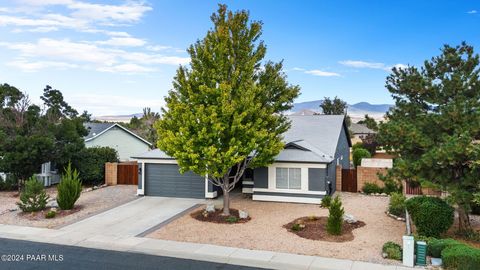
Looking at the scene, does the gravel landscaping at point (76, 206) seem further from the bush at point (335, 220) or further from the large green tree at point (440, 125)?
the large green tree at point (440, 125)

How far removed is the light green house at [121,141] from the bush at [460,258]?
3013cm

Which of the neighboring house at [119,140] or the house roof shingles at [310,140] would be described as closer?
the house roof shingles at [310,140]

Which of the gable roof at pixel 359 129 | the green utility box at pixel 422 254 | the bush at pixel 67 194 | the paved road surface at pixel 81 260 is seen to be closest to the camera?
the paved road surface at pixel 81 260

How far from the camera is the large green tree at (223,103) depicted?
16141 millimetres

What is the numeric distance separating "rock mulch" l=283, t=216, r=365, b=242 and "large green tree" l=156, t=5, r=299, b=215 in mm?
3558

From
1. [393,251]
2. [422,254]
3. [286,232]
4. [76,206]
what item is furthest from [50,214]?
[422,254]

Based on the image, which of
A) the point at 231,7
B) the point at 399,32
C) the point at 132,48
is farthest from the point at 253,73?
the point at 399,32

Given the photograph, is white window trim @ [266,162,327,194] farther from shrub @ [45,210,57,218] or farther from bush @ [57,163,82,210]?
shrub @ [45,210,57,218]

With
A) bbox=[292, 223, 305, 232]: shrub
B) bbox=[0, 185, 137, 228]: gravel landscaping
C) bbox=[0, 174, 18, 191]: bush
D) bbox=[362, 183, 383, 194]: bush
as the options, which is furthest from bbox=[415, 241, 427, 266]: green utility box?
bbox=[0, 174, 18, 191]: bush

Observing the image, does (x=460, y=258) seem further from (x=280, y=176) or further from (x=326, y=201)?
(x=280, y=176)

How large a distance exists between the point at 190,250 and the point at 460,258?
832 centimetres

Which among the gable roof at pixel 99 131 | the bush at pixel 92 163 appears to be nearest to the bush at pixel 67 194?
the bush at pixel 92 163

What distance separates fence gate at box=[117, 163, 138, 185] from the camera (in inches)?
1065

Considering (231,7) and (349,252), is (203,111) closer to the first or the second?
(231,7)
